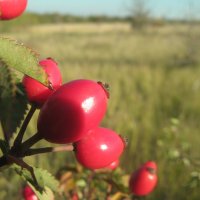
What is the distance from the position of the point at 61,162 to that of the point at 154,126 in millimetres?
1456

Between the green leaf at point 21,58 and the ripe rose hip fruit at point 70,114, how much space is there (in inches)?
2.7

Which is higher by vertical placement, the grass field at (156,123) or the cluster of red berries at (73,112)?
the cluster of red berries at (73,112)

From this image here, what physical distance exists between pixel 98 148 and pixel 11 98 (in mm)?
248

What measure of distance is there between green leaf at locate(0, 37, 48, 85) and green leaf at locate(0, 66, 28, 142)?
0.07 ft

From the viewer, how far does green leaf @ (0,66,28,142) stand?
0.56 metres

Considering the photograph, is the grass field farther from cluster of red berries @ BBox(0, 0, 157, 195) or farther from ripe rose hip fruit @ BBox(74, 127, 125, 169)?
ripe rose hip fruit @ BBox(74, 127, 125, 169)

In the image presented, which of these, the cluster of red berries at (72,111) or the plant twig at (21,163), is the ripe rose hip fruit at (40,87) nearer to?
the cluster of red berries at (72,111)

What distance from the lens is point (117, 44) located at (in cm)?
2238

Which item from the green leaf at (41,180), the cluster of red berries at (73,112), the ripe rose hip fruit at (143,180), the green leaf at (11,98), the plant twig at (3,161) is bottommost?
the ripe rose hip fruit at (143,180)

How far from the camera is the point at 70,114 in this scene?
688 millimetres

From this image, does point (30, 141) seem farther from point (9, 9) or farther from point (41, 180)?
point (9, 9)

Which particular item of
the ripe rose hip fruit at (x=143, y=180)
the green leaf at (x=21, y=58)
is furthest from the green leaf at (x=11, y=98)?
the ripe rose hip fruit at (x=143, y=180)

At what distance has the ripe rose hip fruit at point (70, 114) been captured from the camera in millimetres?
676

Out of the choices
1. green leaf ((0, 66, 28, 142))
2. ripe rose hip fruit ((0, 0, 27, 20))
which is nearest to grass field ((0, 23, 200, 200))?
ripe rose hip fruit ((0, 0, 27, 20))
